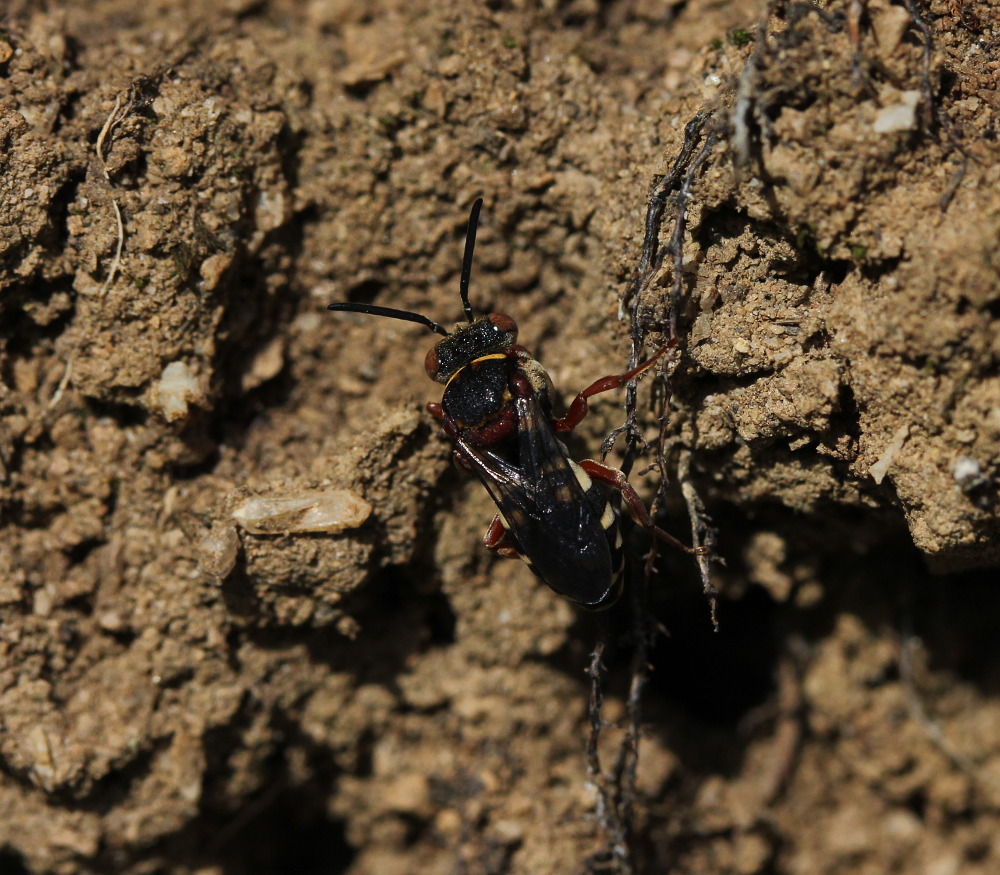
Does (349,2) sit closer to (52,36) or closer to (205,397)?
(52,36)

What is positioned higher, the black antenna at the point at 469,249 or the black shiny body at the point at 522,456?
the black antenna at the point at 469,249

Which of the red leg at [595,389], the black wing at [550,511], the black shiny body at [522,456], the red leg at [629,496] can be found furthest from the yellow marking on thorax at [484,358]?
the red leg at [629,496]

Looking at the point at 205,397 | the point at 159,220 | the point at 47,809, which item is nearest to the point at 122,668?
the point at 47,809

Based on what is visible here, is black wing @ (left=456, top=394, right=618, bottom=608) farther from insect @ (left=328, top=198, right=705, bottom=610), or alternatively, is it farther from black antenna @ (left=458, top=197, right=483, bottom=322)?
black antenna @ (left=458, top=197, right=483, bottom=322)

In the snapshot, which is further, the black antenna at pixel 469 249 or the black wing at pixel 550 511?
the black antenna at pixel 469 249

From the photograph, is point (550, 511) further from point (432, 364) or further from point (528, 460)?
point (432, 364)

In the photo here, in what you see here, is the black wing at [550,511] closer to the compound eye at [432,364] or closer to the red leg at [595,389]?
the red leg at [595,389]

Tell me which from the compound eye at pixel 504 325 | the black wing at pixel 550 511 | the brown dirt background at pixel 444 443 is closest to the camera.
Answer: the brown dirt background at pixel 444 443
